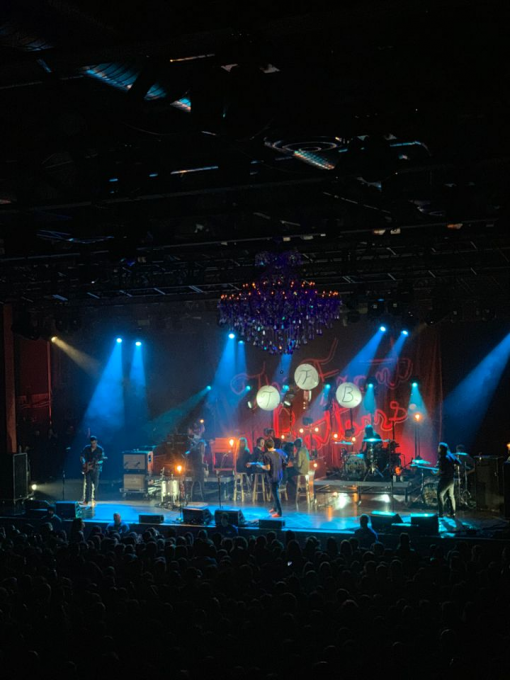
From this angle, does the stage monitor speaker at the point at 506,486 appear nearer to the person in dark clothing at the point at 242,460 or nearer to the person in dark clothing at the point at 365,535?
the person in dark clothing at the point at 365,535

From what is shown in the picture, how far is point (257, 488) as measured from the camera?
1820cm

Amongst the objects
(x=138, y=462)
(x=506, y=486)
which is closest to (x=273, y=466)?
(x=506, y=486)

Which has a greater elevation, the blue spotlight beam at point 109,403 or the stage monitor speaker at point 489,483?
the blue spotlight beam at point 109,403

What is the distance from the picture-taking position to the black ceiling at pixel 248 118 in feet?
14.7

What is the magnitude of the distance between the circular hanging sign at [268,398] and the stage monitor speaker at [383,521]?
8.88m

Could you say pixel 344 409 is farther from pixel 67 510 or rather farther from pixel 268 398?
pixel 67 510

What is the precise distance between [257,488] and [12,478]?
228 inches

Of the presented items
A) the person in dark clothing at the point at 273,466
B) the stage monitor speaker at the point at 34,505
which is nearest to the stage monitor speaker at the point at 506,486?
the person in dark clothing at the point at 273,466

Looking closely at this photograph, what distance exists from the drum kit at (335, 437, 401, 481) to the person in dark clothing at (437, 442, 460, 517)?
2.82 metres

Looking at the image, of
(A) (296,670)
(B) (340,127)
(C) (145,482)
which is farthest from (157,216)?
(C) (145,482)

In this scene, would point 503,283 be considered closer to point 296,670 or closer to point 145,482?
point 145,482

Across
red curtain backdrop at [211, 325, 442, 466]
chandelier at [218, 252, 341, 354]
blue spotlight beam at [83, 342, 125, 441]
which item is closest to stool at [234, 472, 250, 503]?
A: red curtain backdrop at [211, 325, 442, 466]

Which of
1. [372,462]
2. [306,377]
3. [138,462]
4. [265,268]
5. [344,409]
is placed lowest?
[372,462]

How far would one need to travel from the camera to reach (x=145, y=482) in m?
18.8
